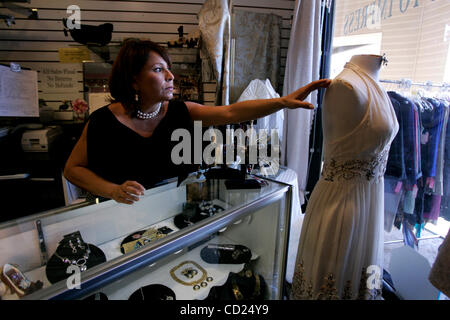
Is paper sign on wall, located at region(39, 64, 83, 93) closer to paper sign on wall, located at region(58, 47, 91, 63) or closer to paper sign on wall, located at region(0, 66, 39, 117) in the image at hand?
paper sign on wall, located at region(58, 47, 91, 63)

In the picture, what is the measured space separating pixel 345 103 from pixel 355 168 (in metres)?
0.29

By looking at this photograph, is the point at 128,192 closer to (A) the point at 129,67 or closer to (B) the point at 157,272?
(B) the point at 157,272

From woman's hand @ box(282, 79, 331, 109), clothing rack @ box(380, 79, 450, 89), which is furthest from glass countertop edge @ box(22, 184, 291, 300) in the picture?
clothing rack @ box(380, 79, 450, 89)

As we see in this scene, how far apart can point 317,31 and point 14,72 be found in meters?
3.03

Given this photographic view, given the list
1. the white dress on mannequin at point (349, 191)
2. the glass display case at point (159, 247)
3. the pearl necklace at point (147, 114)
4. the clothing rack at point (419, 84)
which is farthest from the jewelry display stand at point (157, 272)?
the clothing rack at point (419, 84)

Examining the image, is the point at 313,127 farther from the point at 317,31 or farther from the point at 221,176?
the point at 221,176

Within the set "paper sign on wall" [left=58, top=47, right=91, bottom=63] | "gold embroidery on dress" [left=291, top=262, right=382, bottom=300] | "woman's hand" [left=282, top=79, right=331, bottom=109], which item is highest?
"paper sign on wall" [left=58, top=47, right=91, bottom=63]

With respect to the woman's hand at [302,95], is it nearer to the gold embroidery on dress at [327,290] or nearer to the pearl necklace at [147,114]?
the pearl necklace at [147,114]

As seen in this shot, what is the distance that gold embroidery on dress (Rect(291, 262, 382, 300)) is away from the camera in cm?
104

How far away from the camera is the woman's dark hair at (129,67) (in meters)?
1.03

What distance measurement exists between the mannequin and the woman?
0.23 feet
